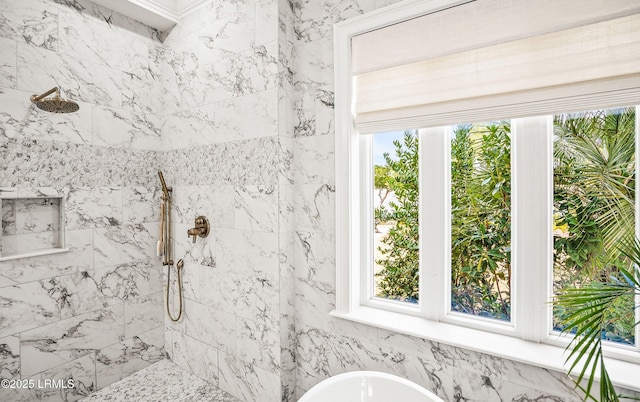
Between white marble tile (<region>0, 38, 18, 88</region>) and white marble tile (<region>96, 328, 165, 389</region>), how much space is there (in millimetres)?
1739

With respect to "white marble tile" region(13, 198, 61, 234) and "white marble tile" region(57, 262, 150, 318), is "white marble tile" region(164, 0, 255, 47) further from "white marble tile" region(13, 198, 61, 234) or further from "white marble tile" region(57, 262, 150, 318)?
"white marble tile" region(57, 262, 150, 318)

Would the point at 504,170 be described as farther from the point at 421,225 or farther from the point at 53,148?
the point at 53,148

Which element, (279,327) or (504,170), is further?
(279,327)

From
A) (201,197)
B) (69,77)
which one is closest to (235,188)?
(201,197)

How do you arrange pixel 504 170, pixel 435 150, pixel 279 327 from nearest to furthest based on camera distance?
pixel 504 170 → pixel 435 150 → pixel 279 327

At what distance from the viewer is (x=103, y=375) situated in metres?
2.17

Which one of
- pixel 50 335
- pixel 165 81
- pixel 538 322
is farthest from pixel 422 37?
pixel 50 335

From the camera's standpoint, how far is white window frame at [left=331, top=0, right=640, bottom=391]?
4.44 ft

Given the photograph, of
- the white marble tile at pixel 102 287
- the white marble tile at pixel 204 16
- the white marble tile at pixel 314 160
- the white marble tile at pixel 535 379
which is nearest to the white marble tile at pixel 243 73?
the white marble tile at pixel 204 16

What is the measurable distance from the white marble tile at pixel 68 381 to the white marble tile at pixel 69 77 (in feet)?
5.55

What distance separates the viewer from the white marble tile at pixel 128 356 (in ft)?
7.12

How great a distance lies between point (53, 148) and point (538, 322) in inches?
109

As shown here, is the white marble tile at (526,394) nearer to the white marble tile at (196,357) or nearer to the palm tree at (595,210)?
the palm tree at (595,210)

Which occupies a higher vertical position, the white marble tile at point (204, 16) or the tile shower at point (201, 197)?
the white marble tile at point (204, 16)
